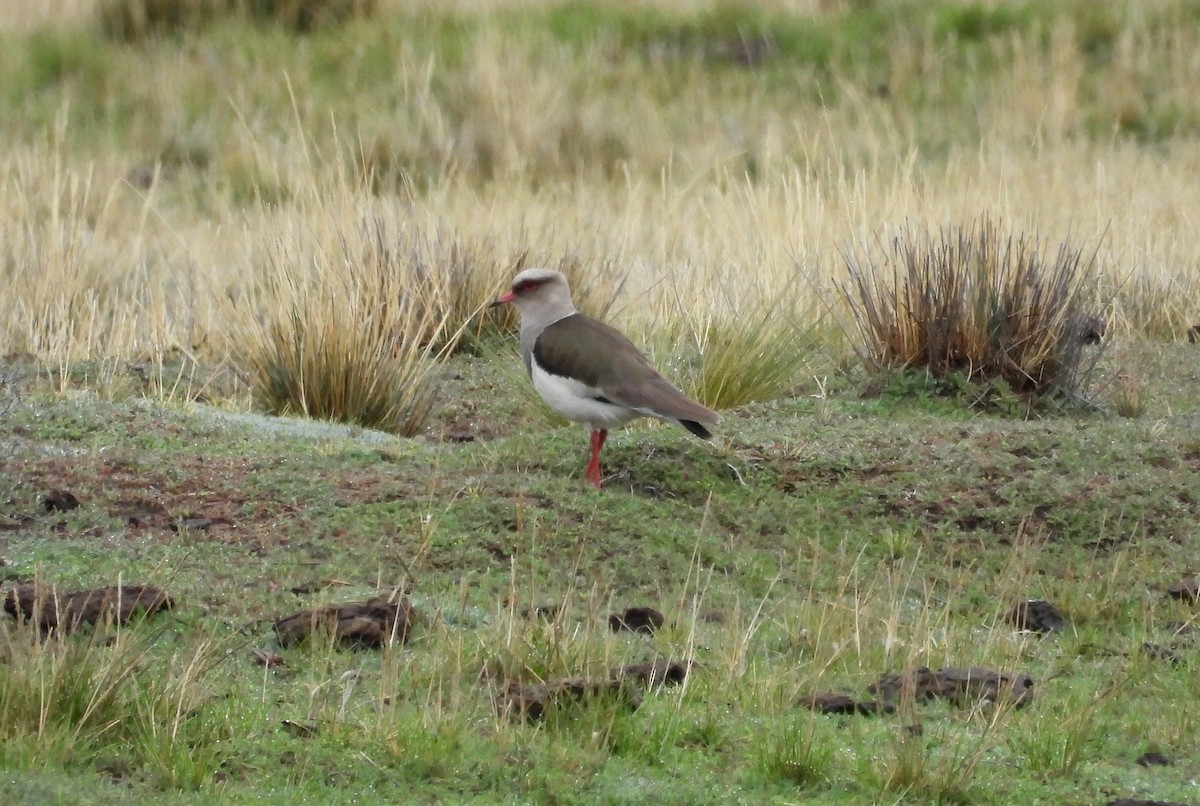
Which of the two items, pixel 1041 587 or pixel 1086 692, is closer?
pixel 1086 692

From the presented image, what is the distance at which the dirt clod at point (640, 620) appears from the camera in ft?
15.6

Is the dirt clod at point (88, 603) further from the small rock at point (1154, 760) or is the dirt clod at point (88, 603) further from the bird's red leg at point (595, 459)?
the small rock at point (1154, 760)

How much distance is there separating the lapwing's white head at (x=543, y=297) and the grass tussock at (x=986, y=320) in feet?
5.53

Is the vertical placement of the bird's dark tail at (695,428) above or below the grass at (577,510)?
above

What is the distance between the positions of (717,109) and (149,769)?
43.1 feet

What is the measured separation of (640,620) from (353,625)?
2.61 ft

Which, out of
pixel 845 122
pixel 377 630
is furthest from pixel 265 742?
pixel 845 122

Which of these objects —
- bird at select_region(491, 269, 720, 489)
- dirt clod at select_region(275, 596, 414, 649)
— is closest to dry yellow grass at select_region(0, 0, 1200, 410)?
bird at select_region(491, 269, 720, 489)

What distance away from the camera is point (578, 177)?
1403cm

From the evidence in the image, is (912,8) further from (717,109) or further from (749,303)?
(749,303)

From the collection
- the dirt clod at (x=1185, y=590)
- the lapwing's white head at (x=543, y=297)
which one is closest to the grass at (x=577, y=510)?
the dirt clod at (x=1185, y=590)

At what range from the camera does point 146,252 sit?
11.8 metres

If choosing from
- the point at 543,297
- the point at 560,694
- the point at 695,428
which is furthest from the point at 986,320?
the point at 560,694

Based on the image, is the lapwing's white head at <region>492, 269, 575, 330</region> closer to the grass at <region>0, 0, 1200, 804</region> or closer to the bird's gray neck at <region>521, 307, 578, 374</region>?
the bird's gray neck at <region>521, 307, 578, 374</region>
